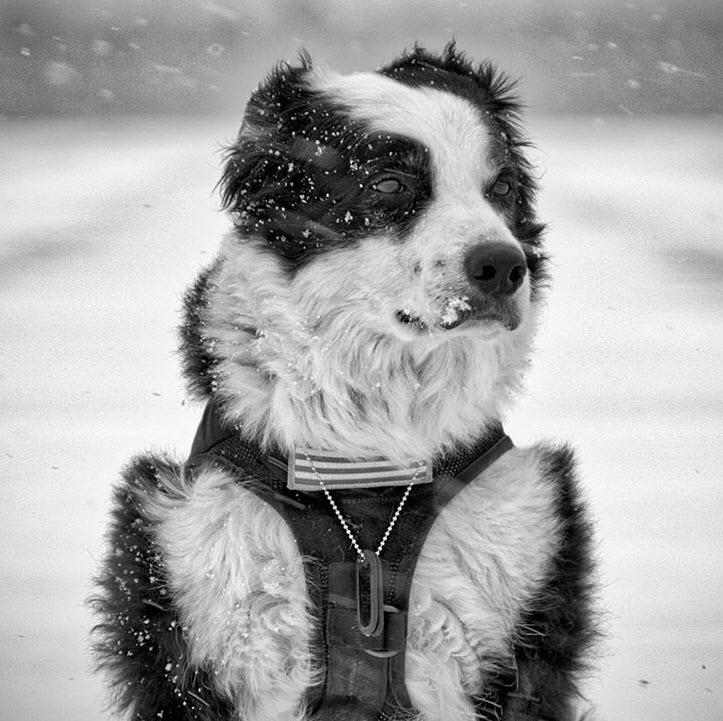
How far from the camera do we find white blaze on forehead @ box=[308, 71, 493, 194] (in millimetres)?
2494

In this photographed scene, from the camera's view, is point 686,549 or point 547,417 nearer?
point 686,549

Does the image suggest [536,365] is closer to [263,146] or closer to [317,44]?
[317,44]

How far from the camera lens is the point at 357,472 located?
247 centimetres

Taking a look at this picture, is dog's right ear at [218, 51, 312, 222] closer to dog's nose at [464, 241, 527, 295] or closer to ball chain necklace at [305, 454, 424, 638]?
dog's nose at [464, 241, 527, 295]

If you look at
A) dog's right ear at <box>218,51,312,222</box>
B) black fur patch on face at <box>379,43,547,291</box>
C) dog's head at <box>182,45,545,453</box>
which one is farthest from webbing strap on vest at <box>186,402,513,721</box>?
black fur patch on face at <box>379,43,547,291</box>

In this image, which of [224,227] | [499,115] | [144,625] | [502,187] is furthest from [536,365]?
[144,625]

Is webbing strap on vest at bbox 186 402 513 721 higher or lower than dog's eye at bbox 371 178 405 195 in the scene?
lower

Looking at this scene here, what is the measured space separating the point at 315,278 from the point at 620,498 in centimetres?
210

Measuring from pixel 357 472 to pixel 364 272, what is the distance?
48 centimetres

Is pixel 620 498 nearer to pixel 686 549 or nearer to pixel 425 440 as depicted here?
pixel 686 549

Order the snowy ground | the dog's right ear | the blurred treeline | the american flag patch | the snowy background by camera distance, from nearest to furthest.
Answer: the american flag patch
the dog's right ear
the snowy ground
the snowy background
the blurred treeline

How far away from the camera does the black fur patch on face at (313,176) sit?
2.46 metres

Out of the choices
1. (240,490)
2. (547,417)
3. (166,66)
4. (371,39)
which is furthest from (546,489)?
(166,66)

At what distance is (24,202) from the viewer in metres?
5.82
